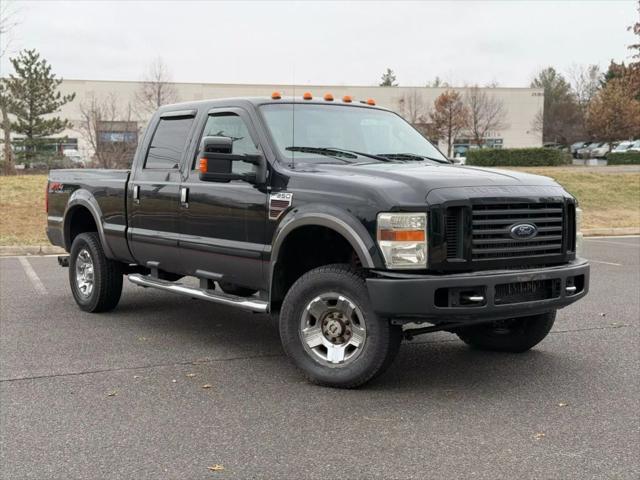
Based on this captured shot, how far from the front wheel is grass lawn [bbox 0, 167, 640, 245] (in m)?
9.78

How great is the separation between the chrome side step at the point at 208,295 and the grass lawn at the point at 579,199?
7542mm

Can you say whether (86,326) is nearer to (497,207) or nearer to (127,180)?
(127,180)

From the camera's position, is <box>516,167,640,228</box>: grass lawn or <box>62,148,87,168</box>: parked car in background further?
<box>62,148,87,168</box>: parked car in background

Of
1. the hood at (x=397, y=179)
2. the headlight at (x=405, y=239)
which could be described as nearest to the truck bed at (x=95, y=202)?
the hood at (x=397, y=179)

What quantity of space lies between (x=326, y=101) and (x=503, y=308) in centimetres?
255

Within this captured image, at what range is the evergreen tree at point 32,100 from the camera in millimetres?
40938

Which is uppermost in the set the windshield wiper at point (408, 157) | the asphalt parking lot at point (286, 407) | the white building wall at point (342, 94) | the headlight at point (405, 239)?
the white building wall at point (342, 94)

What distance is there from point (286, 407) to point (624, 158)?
136ft

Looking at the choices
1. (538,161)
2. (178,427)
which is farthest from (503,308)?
(538,161)

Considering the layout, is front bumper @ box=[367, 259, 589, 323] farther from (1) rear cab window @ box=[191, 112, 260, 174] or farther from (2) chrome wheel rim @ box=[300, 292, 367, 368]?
(1) rear cab window @ box=[191, 112, 260, 174]

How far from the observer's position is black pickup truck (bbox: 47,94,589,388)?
4.69 metres

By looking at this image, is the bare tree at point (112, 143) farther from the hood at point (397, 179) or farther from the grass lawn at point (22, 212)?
the hood at point (397, 179)

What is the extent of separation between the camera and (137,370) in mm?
5543

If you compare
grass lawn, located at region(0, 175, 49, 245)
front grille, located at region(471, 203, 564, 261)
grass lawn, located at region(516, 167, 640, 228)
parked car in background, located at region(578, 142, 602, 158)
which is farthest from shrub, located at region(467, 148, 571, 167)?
front grille, located at region(471, 203, 564, 261)
